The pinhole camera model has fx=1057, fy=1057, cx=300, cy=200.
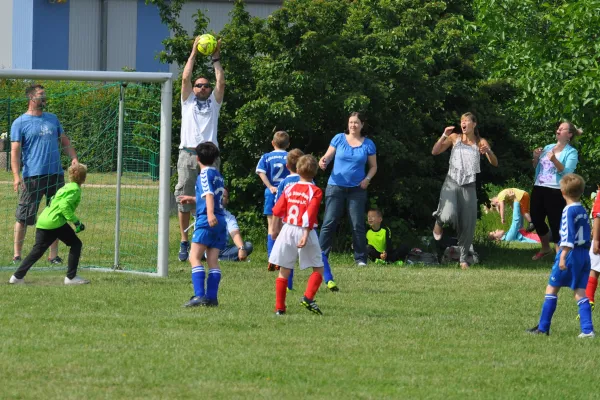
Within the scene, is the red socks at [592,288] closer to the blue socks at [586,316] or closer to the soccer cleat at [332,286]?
the blue socks at [586,316]

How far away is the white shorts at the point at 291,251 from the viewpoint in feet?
30.3

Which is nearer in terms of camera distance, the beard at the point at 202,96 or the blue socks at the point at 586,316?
the blue socks at the point at 586,316

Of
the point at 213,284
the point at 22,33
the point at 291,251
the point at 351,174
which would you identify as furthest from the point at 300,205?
the point at 22,33

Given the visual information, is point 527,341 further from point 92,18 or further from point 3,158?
point 92,18

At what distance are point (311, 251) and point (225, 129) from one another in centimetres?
609

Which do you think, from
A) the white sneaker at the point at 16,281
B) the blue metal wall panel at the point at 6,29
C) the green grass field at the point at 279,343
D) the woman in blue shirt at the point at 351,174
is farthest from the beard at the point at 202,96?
the blue metal wall panel at the point at 6,29

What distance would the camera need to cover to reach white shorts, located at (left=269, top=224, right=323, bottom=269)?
923 centimetres

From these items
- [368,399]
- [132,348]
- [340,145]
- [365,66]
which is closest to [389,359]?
[368,399]

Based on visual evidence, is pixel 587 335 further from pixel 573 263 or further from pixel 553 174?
pixel 553 174

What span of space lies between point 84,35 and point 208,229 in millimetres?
33544

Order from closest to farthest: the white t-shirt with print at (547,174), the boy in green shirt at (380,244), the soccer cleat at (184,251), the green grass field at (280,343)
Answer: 1. the green grass field at (280,343)
2. the soccer cleat at (184,251)
3. the white t-shirt with print at (547,174)
4. the boy in green shirt at (380,244)

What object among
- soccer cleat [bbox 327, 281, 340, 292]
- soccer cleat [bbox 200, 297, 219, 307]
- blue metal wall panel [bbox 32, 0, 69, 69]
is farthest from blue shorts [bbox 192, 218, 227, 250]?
blue metal wall panel [bbox 32, 0, 69, 69]

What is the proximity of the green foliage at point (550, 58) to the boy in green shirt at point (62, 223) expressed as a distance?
24.0 feet

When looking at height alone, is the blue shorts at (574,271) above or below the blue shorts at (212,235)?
below
